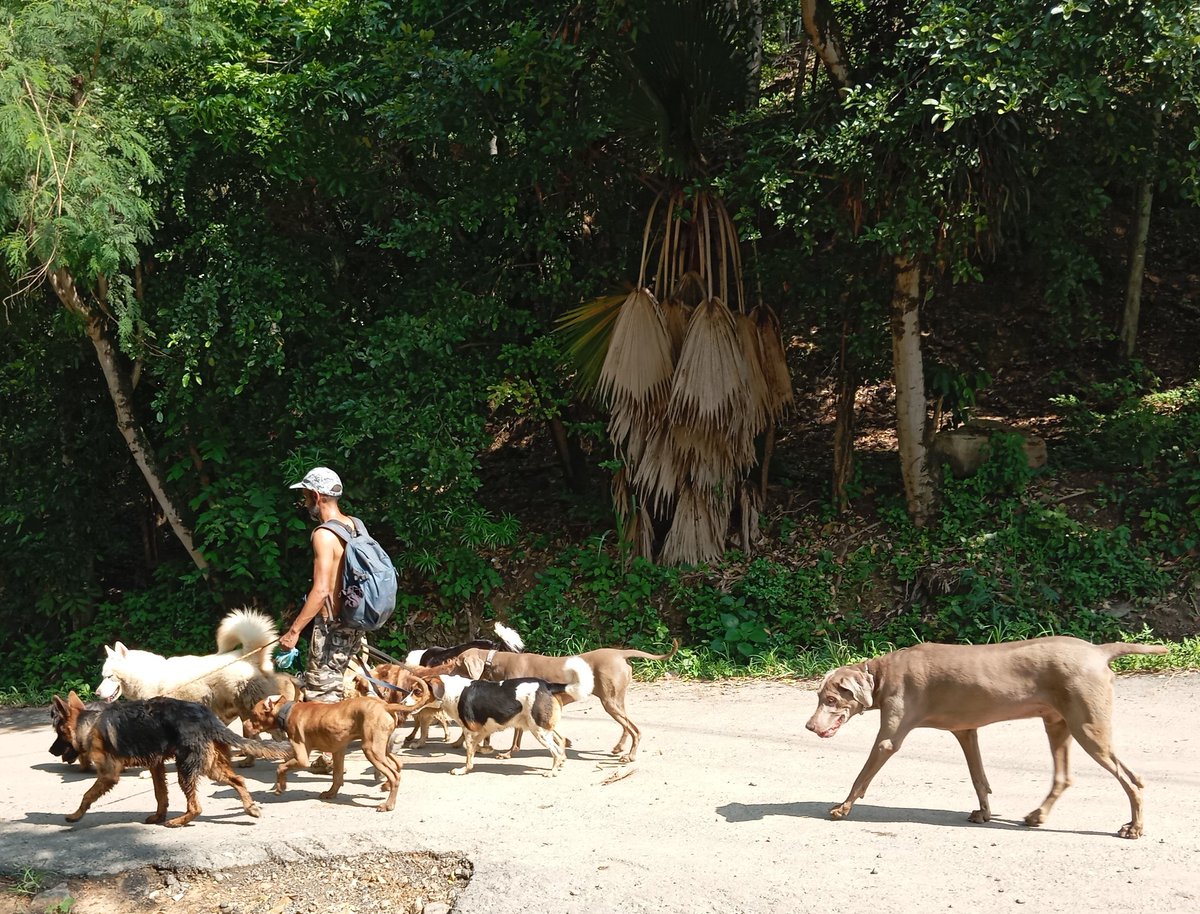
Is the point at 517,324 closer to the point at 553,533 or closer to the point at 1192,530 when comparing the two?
the point at 553,533

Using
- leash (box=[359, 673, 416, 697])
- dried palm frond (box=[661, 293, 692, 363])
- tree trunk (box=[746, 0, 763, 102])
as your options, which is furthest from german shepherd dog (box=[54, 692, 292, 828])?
tree trunk (box=[746, 0, 763, 102])

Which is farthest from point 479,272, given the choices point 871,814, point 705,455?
point 871,814

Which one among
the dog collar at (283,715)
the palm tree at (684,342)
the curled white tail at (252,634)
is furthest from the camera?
the palm tree at (684,342)

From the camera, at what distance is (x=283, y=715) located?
7.30 metres

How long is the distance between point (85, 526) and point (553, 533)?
562cm

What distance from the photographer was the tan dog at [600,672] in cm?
806

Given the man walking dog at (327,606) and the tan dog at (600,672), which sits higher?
the man walking dog at (327,606)

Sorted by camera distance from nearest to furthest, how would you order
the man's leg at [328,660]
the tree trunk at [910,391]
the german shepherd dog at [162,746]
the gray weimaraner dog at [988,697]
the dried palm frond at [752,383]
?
the gray weimaraner dog at [988,697] → the german shepherd dog at [162,746] → the man's leg at [328,660] → the tree trunk at [910,391] → the dried palm frond at [752,383]

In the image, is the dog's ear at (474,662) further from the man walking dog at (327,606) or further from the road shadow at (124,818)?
the road shadow at (124,818)

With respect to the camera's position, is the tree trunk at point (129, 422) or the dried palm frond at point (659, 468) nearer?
the dried palm frond at point (659, 468)

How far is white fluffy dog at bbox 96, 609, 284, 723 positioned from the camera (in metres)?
8.28

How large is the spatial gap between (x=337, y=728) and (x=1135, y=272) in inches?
451

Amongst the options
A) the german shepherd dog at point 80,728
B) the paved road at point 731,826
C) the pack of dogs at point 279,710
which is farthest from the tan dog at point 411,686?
the german shepherd dog at point 80,728

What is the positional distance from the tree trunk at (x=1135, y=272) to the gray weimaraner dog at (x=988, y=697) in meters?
9.35
